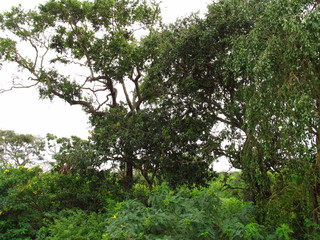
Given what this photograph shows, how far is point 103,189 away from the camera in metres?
8.01

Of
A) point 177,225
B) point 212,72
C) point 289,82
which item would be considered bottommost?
point 177,225

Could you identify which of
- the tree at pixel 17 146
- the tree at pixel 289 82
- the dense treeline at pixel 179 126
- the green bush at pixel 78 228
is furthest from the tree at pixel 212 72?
the tree at pixel 17 146

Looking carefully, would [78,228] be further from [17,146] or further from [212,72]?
[17,146]

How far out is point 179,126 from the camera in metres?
7.84

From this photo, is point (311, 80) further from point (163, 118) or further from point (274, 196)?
point (163, 118)

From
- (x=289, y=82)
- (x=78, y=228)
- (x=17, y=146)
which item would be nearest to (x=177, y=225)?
(x=289, y=82)

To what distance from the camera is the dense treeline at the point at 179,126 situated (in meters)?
4.40

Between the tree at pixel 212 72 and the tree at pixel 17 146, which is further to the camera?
the tree at pixel 17 146

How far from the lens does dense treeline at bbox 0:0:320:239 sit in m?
4.40

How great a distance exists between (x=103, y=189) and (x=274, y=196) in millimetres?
4349

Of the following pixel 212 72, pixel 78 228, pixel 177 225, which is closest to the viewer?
pixel 177 225

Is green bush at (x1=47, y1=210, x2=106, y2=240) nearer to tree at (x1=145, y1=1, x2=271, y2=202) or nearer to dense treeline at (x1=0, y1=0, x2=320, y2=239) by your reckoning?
dense treeline at (x1=0, y1=0, x2=320, y2=239)

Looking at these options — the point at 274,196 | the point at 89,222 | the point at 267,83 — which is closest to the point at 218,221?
the point at 274,196

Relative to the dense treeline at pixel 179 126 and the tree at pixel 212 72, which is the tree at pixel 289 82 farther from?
the tree at pixel 212 72
